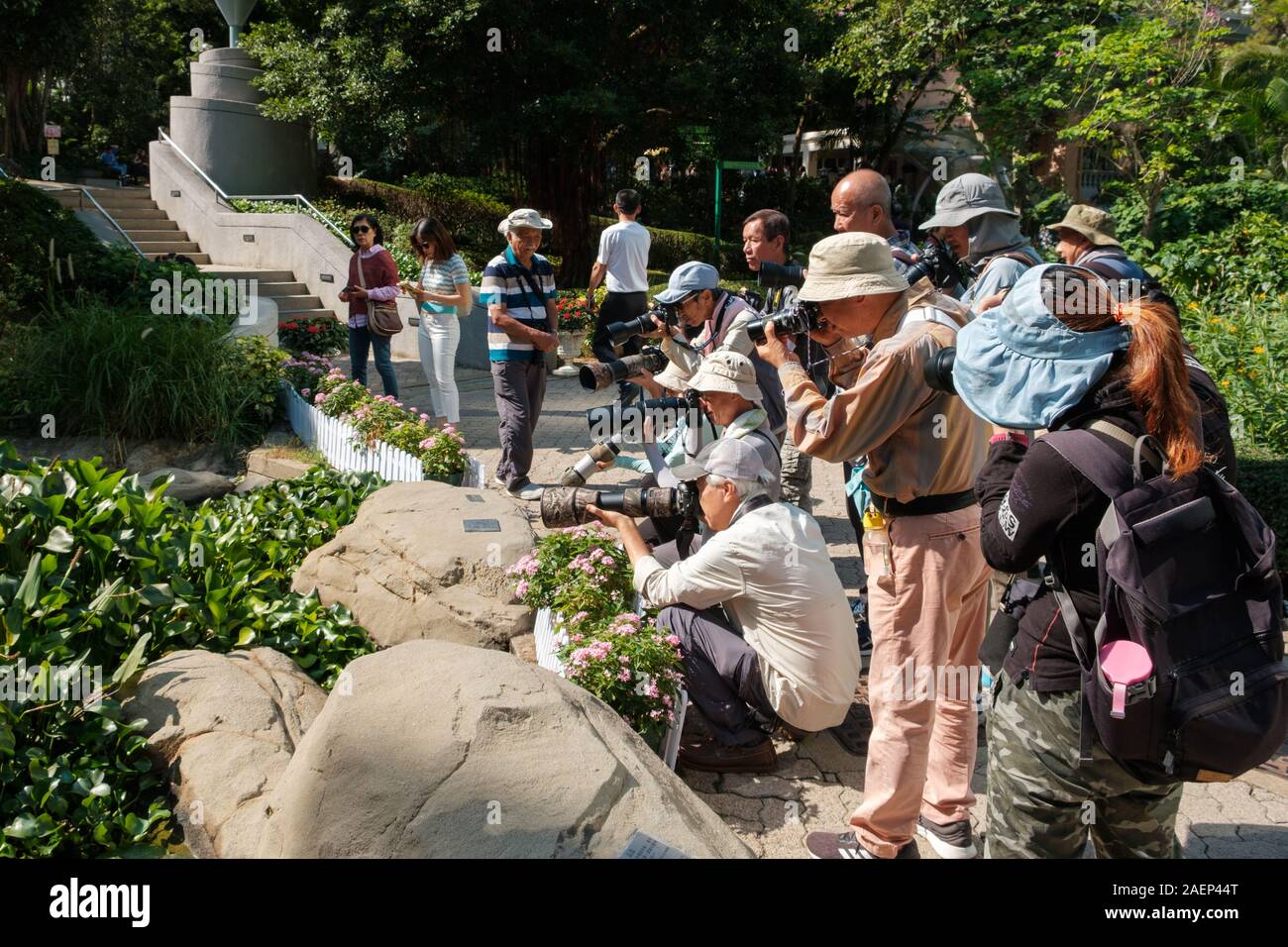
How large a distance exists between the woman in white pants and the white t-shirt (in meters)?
1.47

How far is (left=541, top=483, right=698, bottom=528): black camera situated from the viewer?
13.6 ft

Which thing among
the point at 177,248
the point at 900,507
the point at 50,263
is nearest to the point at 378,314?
the point at 50,263

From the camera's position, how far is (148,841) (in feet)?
11.4

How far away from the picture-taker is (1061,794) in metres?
2.40

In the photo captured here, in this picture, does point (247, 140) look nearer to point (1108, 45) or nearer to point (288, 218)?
point (288, 218)

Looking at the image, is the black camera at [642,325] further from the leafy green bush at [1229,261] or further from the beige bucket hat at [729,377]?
the leafy green bush at [1229,261]

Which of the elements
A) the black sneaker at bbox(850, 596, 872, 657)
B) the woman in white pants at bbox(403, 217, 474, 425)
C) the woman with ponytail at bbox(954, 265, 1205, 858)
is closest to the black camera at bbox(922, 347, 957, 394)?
the woman with ponytail at bbox(954, 265, 1205, 858)

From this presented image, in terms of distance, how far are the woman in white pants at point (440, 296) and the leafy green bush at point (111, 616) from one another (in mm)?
2066

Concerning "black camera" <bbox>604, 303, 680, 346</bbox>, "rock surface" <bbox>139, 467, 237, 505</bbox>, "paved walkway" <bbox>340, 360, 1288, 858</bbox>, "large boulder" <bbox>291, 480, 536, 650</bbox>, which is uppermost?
"black camera" <bbox>604, 303, 680, 346</bbox>

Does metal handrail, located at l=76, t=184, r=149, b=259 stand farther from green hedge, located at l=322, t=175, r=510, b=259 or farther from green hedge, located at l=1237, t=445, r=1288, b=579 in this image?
green hedge, located at l=1237, t=445, r=1288, b=579

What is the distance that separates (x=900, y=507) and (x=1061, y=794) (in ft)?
3.52

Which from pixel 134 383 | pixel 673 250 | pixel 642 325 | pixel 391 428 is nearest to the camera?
pixel 642 325

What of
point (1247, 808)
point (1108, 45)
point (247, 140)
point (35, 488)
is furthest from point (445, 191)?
point (1247, 808)

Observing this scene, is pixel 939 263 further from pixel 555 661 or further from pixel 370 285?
pixel 370 285
